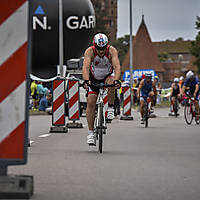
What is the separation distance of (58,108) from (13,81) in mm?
10193

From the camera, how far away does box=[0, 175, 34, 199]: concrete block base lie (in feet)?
18.5

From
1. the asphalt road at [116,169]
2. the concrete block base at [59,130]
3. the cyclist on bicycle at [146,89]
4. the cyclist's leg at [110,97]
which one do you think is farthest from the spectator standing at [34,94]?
the cyclist's leg at [110,97]

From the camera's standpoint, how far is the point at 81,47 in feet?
140

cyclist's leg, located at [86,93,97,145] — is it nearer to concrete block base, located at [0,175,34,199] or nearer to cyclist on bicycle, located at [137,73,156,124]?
concrete block base, located at [0,175,34,199]

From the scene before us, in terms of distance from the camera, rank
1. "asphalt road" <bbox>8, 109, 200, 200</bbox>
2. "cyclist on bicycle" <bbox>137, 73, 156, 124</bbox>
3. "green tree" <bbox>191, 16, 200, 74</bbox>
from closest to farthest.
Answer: "asphalt road" <bbox>8, 109, 200, 200</bbox>
"cyclist on bicycle" <bbox>137, 73, 156, 124</bbox>
"green tree" <bbox>191, 16, 200, 74</bbox>

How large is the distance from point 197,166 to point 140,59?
119189 mm

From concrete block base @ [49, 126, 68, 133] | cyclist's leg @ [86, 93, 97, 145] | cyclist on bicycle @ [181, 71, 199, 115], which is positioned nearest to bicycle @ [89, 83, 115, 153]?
cyclist's leg @ [86, 93, 97, 145]

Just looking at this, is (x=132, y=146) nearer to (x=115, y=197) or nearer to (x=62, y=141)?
(x=62, y=141)

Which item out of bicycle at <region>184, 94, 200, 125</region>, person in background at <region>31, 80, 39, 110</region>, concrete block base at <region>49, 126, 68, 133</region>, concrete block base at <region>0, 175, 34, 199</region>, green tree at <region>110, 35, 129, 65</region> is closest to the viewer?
concrete block base at <region>0, 175, 34, 199</region>

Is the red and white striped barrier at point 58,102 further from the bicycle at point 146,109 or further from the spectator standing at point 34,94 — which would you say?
the spectator standing at point 34,94

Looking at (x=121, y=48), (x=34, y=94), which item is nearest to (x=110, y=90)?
(x=34, y=94)

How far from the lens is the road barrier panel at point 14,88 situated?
5715mm

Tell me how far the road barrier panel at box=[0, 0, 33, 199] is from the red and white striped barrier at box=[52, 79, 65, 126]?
10.1 m

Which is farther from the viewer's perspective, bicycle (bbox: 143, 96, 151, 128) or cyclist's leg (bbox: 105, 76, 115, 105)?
bicycle (bbox: 143, 96, 151, 128)
